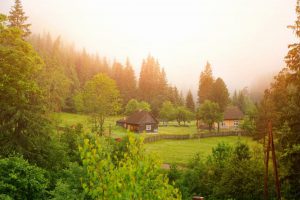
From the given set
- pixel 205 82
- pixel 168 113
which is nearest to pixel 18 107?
pixel 168 113

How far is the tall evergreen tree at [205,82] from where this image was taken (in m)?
93.7

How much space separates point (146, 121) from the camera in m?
68.8

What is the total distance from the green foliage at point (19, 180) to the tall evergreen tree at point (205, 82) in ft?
259

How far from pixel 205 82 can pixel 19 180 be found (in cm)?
8420

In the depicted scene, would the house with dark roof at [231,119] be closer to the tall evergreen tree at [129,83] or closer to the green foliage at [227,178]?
the tall evergreen tree at [129,83]

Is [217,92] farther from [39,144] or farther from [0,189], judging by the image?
[0,189]

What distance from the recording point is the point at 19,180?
1608cm

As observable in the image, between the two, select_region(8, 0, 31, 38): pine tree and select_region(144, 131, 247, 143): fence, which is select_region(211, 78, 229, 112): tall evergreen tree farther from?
select_region(8, 0, 31, 38): pine tree

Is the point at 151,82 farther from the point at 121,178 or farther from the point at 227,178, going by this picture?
the point at 121,178

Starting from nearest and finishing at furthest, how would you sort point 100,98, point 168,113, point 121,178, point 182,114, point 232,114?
point 121,178
point 100,98
point 232,114
point 168,113
point 182,114

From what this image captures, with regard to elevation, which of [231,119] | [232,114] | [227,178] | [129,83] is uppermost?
[129,83]

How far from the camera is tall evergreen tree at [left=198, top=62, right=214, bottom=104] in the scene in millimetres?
93713

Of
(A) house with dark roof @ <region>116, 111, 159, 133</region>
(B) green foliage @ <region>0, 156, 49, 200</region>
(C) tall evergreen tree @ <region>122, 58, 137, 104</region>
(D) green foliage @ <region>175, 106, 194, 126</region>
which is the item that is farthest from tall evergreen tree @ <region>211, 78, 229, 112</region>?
(B) green foliage @ <region>0, 156, 49, 200</region>

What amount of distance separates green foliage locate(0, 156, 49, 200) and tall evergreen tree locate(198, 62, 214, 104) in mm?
78799
